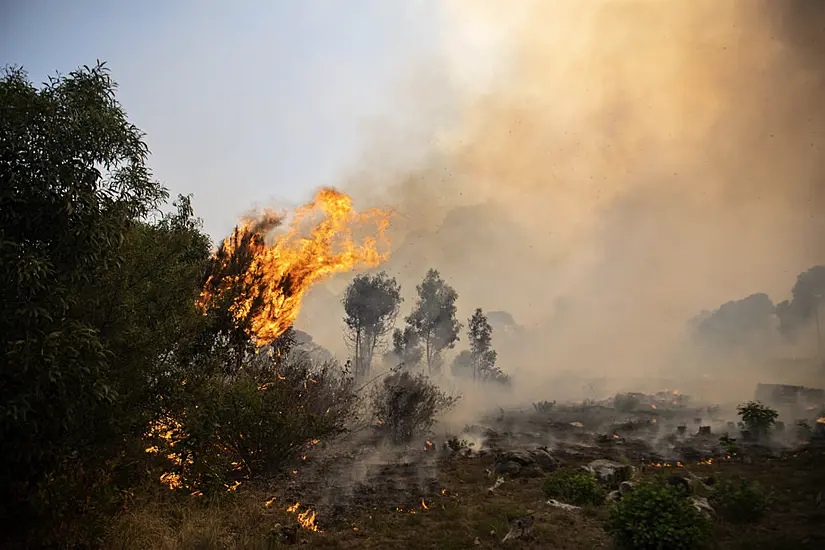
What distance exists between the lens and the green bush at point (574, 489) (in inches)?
499

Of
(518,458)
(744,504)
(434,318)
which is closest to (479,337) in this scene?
(434,318)

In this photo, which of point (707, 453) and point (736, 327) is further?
point (736, 327)

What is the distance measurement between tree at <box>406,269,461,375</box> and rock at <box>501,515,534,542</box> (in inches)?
1878

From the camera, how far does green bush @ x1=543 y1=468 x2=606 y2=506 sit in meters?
12.7

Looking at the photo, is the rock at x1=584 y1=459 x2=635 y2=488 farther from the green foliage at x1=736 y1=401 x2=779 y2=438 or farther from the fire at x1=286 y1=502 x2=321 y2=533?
the green foliage at x1=736 y1=401 x2=779 y2=438

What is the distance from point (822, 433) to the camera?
77.8ft

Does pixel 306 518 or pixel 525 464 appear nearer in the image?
pixel 306 518

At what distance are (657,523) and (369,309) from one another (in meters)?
47.7

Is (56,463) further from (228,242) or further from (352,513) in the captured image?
(228,242)

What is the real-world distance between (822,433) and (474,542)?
25866mm

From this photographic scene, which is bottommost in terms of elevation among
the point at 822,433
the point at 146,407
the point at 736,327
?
the point at 822,433

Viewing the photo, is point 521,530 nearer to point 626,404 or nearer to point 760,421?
point 760,421

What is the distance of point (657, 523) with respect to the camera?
8156mm

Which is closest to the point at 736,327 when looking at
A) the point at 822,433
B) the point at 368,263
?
the point at 822,433
